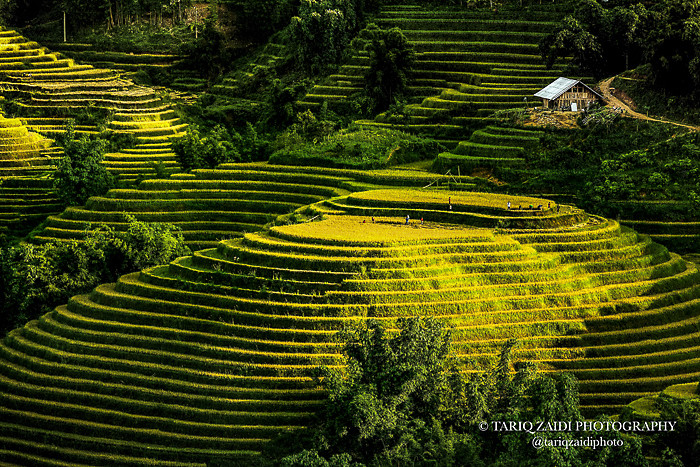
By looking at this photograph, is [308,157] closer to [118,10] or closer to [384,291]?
[384,291]

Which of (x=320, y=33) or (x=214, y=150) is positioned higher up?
(x=320, y=33)

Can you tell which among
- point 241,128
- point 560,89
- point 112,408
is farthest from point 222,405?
point 241,128

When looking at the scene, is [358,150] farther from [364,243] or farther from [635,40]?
[635,40]

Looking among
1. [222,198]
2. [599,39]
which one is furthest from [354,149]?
[599,39]

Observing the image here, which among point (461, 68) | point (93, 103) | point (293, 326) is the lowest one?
point (293, 326)

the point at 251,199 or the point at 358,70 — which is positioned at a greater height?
the point at 358,70

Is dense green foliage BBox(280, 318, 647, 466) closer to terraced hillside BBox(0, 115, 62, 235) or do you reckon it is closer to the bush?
the bush
